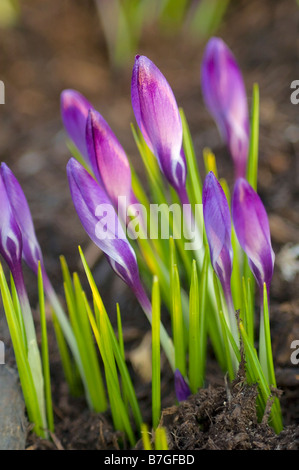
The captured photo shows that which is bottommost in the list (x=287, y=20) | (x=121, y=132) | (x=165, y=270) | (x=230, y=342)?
(x=230, y=342)

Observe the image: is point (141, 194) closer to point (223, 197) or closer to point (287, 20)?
point (223, 197)

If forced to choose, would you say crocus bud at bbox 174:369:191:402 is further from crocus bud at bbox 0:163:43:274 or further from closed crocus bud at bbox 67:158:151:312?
crocus bud at bbox 0:163:43:274

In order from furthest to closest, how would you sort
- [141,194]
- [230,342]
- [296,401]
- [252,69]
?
[252,69], [141,194], [296,401], [230,342]

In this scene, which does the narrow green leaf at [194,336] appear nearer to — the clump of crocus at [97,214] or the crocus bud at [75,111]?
the clump of crocus at [97,214]

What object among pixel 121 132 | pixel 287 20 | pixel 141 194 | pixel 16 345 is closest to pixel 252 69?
pixel 287 20

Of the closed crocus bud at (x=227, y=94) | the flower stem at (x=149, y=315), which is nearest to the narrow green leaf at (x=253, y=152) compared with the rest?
the closed crocus bud at (x=227, y=94)

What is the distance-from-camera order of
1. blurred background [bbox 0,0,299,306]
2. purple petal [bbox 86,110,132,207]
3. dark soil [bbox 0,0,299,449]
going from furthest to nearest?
blurred background [bbox 0,0,299,306] < dark soil [bbox 0,0,299,449] < purple petal [bbox 86,110,132,207]

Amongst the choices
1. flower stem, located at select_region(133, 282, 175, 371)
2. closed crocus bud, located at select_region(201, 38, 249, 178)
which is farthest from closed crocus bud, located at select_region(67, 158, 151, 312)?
closed crocus bud, located at select_region(201, 38, 249, 178)
